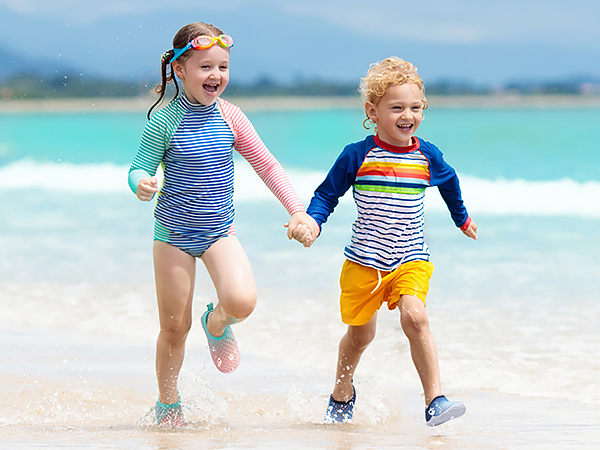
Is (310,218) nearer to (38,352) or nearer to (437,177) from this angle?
(437,177)

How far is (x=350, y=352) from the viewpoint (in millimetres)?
4086

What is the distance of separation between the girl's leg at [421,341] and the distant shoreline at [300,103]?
32.0 m

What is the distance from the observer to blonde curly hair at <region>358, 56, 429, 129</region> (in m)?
3.83

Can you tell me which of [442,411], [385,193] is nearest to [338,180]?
[385,193]

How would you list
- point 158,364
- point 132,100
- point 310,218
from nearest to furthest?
point 310,218, point 158,364, point 132,100

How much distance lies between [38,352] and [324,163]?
1587 centimetres

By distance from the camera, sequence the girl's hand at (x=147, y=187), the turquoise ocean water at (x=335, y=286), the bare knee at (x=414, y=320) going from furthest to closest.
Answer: the turquoise ocean water at (x=335, y=286)
the bare knee at (x=414, y=320)
the girl's hand at (x=147, y=187)

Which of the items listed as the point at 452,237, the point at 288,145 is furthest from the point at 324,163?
the point at 452,237

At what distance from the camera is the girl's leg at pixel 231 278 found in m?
3.69

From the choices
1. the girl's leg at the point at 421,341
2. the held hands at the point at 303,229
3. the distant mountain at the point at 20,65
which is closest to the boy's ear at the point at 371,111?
the held hands at the point at 303,229

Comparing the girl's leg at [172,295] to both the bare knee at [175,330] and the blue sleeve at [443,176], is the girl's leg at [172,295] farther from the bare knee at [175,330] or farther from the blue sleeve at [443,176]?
the blue sleeve at [443,176]

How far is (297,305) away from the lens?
661 cm

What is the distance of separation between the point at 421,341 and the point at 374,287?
343mm

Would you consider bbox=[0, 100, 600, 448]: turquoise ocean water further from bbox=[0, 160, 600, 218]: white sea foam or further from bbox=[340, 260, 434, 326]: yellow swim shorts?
bbox=[340, 260, 434, 326]: yellow swim shorts
